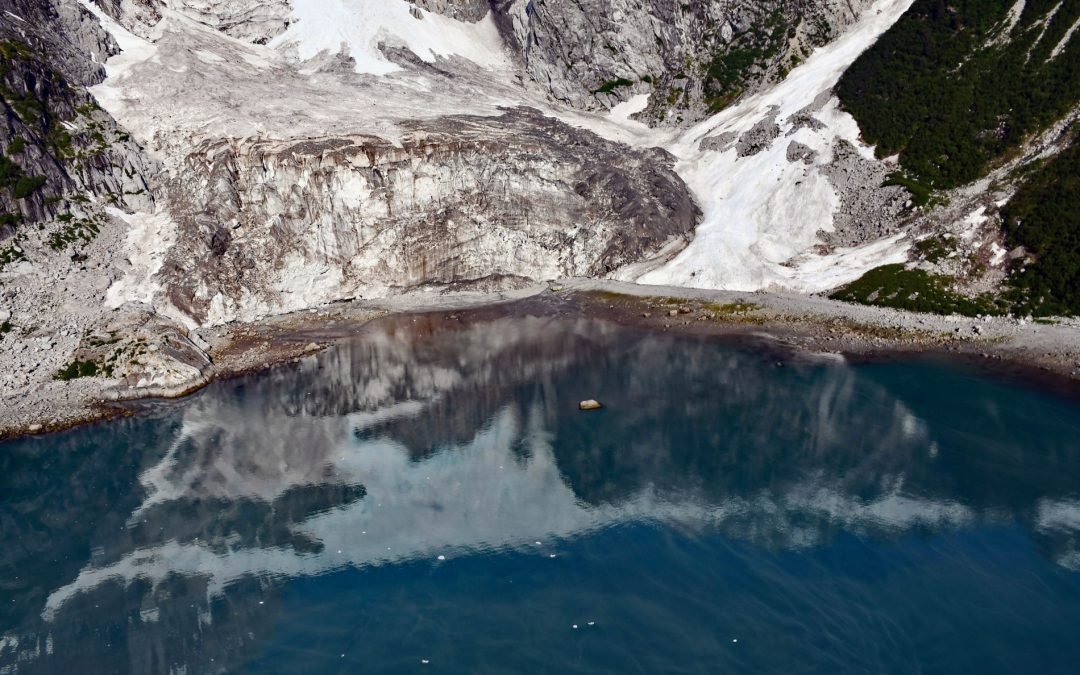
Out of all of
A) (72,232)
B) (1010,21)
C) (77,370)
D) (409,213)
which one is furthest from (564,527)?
(1010,21)

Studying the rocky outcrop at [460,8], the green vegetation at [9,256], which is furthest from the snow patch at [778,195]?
the green vegetation at [9,256]

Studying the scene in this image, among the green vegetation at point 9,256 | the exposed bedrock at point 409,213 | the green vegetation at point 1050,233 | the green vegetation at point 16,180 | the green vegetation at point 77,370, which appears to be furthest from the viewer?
the exposed bedrock at point 409,213

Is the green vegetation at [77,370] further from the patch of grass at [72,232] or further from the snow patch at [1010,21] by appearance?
the snow patch at [1010,21]

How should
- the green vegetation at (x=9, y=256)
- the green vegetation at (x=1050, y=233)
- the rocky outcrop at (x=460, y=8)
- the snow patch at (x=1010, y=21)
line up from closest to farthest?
1. the green vegetation at (x=1050, y=233)
2. the green vegetation at (x=9, y=256)
3. the snow patch at (x=1010, y=21)
4. the rocky outcrop at (x=460, y=8)

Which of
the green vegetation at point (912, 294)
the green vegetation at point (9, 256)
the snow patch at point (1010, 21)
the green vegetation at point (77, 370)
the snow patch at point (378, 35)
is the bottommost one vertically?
the green vegetation at point (77, 370)

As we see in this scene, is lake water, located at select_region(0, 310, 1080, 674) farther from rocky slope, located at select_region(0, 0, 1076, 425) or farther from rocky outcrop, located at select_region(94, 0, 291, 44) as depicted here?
rocky outcrop, located at select_region(94, 0, 291, 44)

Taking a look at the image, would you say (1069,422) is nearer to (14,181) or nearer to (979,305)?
(979,305)

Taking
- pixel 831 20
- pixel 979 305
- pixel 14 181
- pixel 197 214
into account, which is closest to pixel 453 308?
pixel 197 214
